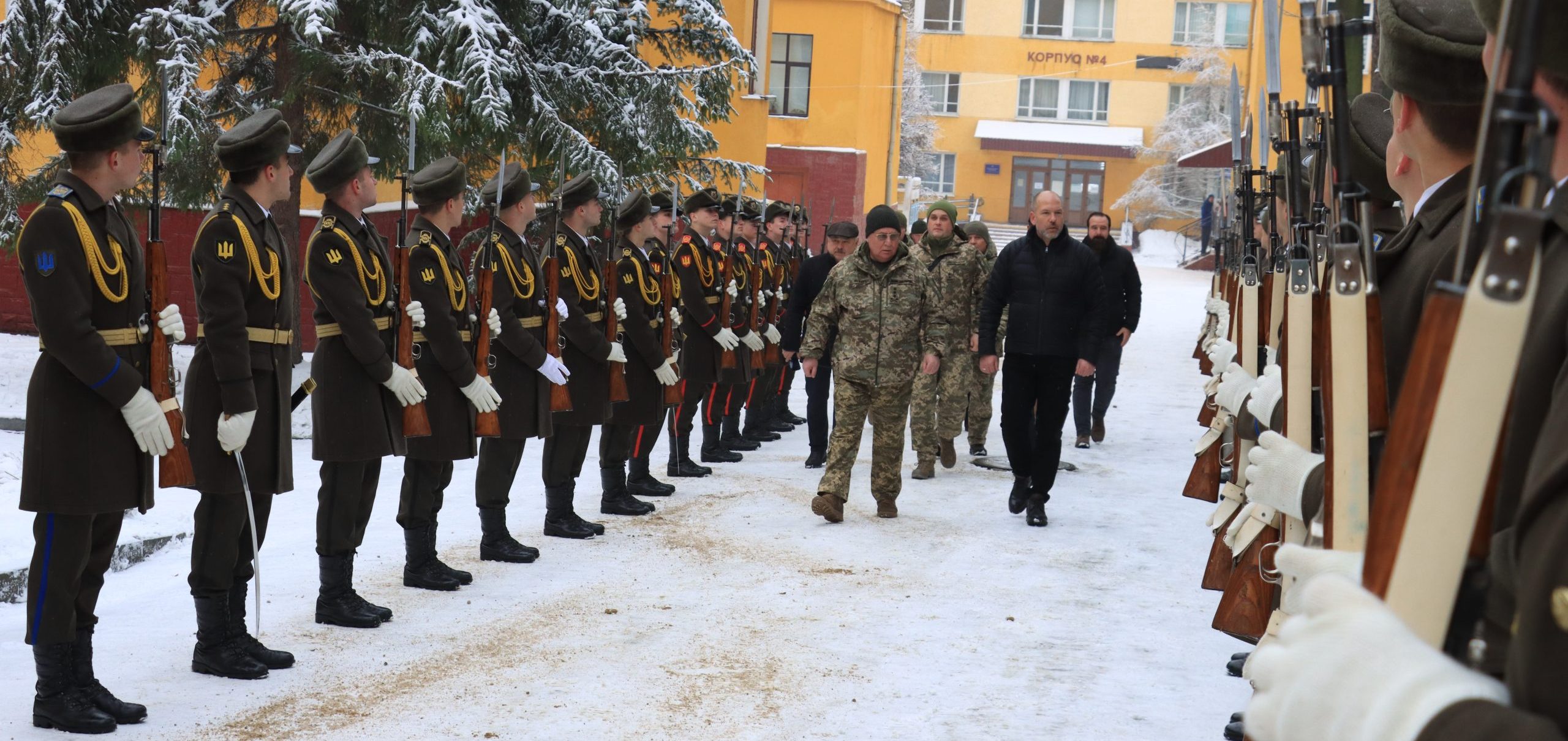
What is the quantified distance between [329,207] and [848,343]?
11.6 ft

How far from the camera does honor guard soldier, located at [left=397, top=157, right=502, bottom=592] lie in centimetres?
611

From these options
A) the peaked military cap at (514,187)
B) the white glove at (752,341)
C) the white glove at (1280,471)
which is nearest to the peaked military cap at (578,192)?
the peaked military cap at (514,187)

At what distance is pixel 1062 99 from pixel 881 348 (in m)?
45.7

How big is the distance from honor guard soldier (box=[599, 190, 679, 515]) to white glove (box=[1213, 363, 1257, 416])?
4.38m

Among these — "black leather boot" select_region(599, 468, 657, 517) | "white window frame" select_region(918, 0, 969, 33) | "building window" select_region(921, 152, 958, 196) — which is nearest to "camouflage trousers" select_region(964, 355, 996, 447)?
"black leather boot" select_region(599, 468, 657, 517)

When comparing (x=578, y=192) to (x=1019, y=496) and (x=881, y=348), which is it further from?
(x=1019, y=496)

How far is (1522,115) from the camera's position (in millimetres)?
1214

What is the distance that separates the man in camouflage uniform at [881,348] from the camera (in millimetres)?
8211

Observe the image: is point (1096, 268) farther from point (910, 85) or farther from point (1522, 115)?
point (910, 85)

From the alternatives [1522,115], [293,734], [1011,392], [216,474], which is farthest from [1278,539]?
[1011,392]

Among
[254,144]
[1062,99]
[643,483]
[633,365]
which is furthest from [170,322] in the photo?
[1062,99]

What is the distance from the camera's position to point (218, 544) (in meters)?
4.79

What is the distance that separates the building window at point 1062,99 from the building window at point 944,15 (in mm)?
3218

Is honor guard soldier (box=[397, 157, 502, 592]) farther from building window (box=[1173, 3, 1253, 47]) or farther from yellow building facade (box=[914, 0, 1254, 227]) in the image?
building window (box=[1173, 3, 1253, 47])
